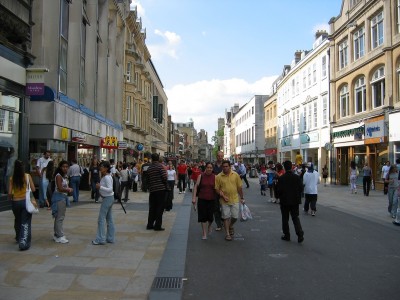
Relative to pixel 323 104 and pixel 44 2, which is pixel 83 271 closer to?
pixel 44 2

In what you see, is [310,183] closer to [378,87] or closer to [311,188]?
[311,188]

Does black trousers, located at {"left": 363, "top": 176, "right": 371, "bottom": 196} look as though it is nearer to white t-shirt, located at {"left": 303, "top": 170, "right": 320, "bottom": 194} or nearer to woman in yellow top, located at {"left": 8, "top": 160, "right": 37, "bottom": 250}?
white t-shirt, located at {"left": 303, "top": 170, "right": 320, "bottom": 194}

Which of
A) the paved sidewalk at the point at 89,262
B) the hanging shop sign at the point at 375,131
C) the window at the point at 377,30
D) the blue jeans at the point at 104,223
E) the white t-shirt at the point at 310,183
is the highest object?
the window at the point at 377,30

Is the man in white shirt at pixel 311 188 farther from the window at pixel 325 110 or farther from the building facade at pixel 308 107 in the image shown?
the window at pixel 325 110

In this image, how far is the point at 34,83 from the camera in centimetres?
1350

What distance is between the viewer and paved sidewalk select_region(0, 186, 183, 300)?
512 cm

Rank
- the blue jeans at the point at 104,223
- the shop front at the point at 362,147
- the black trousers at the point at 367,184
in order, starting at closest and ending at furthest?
the blue jeans at the point at 104,223 < the black trousers at the point at 367,184 < the shop front at the point at 362,147

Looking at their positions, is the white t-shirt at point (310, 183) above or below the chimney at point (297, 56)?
below

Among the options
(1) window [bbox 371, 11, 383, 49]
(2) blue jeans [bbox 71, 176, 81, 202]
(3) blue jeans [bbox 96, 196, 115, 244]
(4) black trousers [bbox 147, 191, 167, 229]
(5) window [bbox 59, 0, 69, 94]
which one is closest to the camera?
(3) blue jeans [bbox 96, 196, 115, 244]

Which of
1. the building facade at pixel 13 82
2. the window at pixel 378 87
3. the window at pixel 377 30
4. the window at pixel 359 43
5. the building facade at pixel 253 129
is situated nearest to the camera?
the building facade at pixel 13 82

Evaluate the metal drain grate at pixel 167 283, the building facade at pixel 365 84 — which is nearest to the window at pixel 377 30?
the building facade at pixel 365 84

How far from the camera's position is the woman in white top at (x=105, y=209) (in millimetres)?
7879

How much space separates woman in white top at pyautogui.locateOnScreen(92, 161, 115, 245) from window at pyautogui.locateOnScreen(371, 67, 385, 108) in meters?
20.9

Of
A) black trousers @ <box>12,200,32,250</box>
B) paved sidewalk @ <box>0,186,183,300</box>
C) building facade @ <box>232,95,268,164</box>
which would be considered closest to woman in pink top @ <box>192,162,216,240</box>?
paved sidewalk @ <box>0,186,183,300</box>
